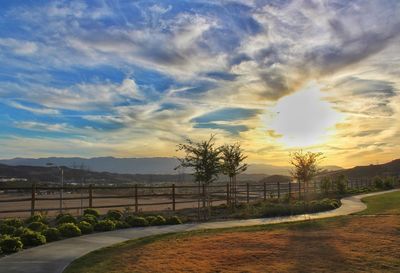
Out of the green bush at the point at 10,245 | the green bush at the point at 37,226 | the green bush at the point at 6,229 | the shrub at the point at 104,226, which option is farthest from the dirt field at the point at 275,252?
the green bush at the point at 6,229

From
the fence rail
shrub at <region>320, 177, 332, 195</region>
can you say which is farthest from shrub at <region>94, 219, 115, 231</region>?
shrub at <region>320, 177, 332, 195</region>

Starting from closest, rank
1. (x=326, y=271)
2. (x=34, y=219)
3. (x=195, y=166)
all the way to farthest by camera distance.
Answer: (x=326, y=271) → (x=34, y=219) → (x=195, y=166)

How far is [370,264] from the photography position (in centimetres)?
1080

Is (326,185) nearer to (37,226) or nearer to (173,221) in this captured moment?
(173,221)

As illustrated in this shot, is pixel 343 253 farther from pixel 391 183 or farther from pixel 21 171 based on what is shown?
pixel 21 171

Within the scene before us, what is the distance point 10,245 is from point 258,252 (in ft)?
20.8

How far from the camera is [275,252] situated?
12328mm

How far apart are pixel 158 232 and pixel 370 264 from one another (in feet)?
25.7

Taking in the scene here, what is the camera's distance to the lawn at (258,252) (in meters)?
10.5

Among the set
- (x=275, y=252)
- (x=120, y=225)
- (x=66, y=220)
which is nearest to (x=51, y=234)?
(x=66, y=220)

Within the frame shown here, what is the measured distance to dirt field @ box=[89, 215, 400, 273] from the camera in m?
10.5

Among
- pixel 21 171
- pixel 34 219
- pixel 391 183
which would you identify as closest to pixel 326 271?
pixel 34 219

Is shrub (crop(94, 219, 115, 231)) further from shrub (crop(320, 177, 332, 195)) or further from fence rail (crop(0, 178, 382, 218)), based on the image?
shrub (crop(320, 177, 332, 195))

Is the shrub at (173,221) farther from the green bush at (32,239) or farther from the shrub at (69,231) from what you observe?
the green bush at (32,239)
